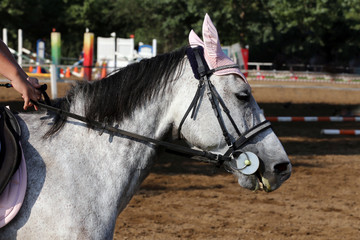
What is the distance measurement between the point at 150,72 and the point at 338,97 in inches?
816

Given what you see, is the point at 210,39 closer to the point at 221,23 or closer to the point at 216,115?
the point at 216,115

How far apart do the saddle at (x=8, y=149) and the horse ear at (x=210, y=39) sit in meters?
1.03

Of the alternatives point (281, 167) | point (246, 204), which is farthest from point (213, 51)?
point (246, 204)

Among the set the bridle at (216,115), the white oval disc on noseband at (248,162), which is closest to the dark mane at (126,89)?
the bridle at (216,115)

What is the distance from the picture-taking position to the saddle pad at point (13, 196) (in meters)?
2.17

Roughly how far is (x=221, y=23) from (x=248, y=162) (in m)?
36.2

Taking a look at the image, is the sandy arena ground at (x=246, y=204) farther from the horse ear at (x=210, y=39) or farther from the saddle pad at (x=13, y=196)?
the horse ear at (x=210, y=39)

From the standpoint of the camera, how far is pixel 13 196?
2199 millimetres

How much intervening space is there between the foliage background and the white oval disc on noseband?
34531 mm

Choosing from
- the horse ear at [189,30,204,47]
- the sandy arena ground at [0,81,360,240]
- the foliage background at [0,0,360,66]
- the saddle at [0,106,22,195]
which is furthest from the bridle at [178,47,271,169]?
the foliage background at [0,0,360,66]

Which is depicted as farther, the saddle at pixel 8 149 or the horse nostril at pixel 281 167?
the horse nostril at pixel 281 167

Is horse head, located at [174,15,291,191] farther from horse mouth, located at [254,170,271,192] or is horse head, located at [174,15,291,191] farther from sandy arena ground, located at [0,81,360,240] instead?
sandy arena ground, located at [0,81,360,240]

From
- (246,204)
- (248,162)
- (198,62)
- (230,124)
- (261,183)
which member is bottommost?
(246,204)

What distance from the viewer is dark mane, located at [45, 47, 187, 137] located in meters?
2.50
